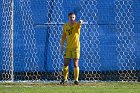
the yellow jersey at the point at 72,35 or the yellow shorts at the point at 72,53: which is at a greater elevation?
the yellow jersey at the point at 72,35

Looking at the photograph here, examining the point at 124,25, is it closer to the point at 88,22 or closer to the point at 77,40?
the point at 88,22

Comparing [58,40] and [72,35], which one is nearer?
[72,35]

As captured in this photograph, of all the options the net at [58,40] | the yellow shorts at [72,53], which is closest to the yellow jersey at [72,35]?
the yellow shorts at [72,53]

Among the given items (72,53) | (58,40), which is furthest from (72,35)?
(58,40)

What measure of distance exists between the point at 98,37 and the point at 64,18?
3.44 feet

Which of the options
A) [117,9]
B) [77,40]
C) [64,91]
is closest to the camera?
[64,91]

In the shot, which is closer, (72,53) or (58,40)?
(72,53)

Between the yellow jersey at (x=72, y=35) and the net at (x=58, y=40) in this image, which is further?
the net at (x=58, y=40)

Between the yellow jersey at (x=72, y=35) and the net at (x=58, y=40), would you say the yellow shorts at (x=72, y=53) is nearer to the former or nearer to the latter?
Result: the yellow jersey at (x=72, y=35)

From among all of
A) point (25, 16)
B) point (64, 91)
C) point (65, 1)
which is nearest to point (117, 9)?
point (65, 1)

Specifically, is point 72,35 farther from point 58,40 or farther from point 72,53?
point 58,40

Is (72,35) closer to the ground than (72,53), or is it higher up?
higher up

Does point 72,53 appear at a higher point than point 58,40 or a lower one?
lower

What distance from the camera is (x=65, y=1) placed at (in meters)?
12.6
